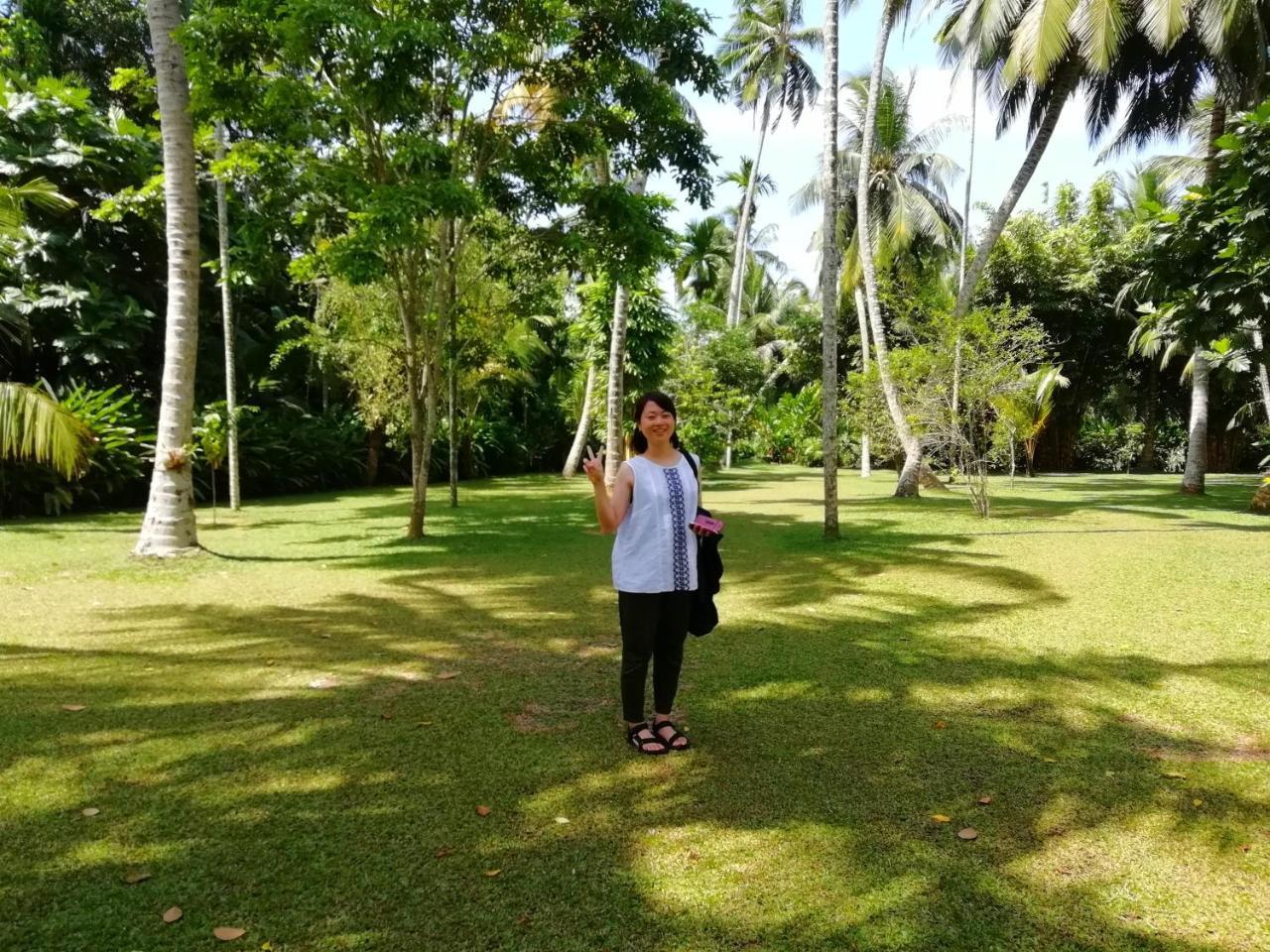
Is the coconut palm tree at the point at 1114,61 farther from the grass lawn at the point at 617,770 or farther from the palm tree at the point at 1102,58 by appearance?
the grass lawn at the point at 617,770

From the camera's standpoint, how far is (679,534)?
3.66 metres

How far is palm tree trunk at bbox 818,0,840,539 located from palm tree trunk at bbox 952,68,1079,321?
5.67 m

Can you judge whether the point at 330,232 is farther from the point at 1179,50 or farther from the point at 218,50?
the point at 1179,50

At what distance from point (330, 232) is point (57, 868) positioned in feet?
31.0

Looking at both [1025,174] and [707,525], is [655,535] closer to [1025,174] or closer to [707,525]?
[707,525]

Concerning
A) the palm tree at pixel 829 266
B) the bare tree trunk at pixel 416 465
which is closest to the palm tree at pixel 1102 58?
the palm tree at pixel 829 266

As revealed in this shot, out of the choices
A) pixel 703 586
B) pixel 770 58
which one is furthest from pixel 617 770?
pixel 770 58

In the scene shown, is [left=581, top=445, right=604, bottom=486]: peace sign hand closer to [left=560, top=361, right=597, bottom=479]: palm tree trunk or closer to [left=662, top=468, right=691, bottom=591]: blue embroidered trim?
[left=662, top=468, right=691, bottom=591]: blue embroidered trim

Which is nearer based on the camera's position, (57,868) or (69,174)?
(57,868)

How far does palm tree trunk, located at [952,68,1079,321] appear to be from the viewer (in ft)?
51.2

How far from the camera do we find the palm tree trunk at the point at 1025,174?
15617mm

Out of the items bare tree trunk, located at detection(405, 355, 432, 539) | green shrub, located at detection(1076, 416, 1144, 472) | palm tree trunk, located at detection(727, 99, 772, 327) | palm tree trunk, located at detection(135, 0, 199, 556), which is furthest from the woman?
green shrub, located at detection(1076, 416, 1144, 472)

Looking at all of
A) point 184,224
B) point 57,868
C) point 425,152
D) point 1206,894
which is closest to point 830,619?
point 1206,894

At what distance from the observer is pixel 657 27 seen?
9.47 meters
